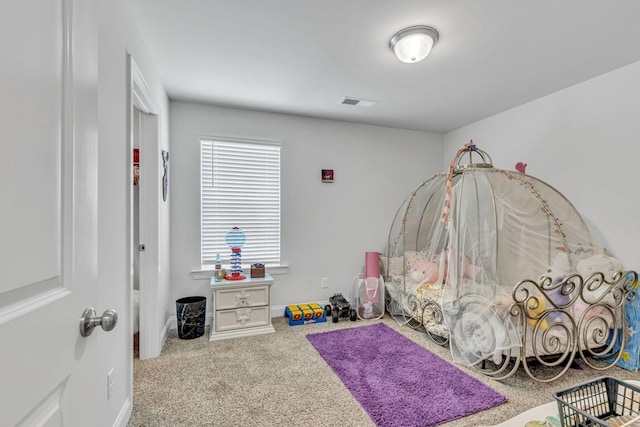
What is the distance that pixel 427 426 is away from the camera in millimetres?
1826

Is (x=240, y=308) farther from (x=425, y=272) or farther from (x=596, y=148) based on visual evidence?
(x=596, y=148)

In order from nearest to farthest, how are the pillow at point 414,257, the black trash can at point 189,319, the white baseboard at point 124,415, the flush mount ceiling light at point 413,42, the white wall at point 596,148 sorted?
1. the white baseboard at point 124,415
2. the flush mount ceiling light at point 413,42
3. the white wall at point 596,148
4. the black trash can at point 189,319
5. the pillow at point 414,257

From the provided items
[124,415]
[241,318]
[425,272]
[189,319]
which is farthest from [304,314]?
[124,415]

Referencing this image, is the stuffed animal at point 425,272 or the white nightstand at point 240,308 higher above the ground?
the stuffed animal at point 425,272

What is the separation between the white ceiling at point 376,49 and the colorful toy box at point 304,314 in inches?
91.4

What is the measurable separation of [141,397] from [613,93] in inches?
172

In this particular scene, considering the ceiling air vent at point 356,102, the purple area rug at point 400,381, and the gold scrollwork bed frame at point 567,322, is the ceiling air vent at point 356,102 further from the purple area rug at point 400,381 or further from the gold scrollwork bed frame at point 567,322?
the purple area rug at point 400,381

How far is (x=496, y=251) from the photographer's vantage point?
2.42 meters

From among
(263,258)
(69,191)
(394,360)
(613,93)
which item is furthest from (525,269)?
(69,191)

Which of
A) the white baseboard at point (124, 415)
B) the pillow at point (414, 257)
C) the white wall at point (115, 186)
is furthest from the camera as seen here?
the pillow at point (414, 257)

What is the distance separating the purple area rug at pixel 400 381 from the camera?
194 cm

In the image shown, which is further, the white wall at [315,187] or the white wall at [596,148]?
the white wall at [315,187]

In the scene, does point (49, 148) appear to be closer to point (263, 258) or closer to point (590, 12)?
point (590, 12)

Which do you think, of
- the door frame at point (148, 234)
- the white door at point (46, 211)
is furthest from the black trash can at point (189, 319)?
the white door at point (46, 211)
